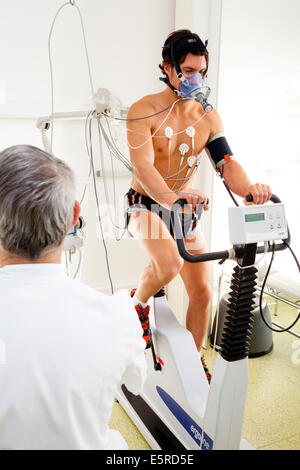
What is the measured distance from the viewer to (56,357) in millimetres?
722

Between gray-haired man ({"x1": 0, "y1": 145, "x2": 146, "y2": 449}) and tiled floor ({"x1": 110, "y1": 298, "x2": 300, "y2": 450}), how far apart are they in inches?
47.4

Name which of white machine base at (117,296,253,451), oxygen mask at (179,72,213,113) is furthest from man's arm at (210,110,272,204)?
white machine base at (117,296,253,451)

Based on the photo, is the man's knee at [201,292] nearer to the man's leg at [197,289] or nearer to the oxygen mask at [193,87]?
the man's leg at [197,289]

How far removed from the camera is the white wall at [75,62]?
7.95ft

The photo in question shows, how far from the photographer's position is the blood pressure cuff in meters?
1.90

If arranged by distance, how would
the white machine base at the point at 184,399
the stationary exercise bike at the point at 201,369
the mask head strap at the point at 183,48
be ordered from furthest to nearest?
the mask head strap at the point at 183,48, the white machine base at the point at 184,399, the stationary exercise bike at the point at 201,369

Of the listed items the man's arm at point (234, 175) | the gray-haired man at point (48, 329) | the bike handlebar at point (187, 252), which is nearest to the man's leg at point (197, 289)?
the man's arm at point (234, 175)

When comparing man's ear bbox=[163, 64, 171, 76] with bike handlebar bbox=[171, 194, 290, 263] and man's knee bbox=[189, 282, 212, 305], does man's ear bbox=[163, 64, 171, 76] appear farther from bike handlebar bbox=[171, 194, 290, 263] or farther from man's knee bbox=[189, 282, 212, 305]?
man's knee bbox=[189, 282, 212, 305]

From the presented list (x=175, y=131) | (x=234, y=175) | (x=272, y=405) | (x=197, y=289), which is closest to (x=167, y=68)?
(x=175, y=131)

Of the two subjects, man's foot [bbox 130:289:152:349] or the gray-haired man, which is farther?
man's foot [bbox 130:289:152:349]

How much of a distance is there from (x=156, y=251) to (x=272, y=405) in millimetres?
1122
